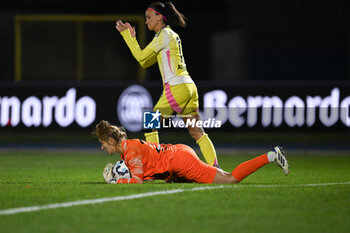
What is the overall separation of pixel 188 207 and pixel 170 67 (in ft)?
10.2

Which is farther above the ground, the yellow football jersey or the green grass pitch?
the yellow football jersey

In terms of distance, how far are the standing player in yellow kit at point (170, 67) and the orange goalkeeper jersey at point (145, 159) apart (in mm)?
1141

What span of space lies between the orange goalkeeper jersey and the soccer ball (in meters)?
0.06

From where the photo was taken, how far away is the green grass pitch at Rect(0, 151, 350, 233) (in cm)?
630

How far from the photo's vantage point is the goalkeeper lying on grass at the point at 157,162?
845cm

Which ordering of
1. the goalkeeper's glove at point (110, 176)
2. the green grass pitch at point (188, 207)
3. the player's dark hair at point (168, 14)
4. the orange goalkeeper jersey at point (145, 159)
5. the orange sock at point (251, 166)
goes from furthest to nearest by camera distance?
the player's dark hair at point (168, 14) → the goalkeeper's glove at point (110, 176) → the orange sock at point (251, 166) → the orange goalkeeper jersey at point (145, 159) → the green grass pitch at point (188, 207)

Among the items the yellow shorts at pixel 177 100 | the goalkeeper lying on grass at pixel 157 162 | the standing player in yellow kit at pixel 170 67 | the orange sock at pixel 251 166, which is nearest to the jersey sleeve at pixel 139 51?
the standing player in yellow kit at pixel 170 67

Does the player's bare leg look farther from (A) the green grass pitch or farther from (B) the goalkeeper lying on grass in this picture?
(B) the goalkeeper lying on grass

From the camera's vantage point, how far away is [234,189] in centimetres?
829

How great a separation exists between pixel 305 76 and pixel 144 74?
5.65 meters

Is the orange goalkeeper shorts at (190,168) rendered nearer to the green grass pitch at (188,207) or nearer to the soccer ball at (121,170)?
the green grass pitch at (188,207)

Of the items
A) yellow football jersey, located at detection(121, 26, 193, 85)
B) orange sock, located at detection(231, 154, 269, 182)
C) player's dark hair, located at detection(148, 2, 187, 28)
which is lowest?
orange sock, located at detection(231, 154, 269, 182)

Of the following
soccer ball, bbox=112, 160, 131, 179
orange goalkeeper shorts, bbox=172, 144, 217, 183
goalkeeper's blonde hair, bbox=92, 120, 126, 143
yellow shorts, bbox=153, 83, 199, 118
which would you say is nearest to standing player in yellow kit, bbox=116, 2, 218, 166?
yellow shorts, bbox=153, 83, 199, 118

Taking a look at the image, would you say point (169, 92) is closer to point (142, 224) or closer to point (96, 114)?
point (142, 224)
